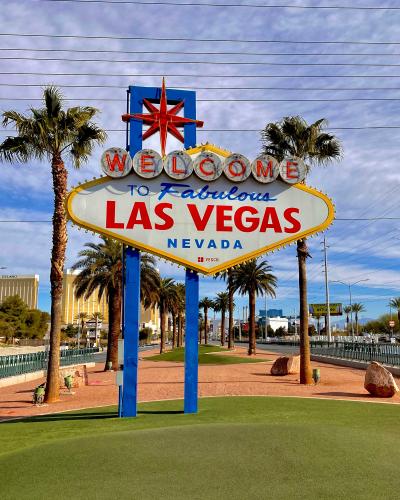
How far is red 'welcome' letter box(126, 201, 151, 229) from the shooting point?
1337 cm

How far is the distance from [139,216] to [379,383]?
10520 mm

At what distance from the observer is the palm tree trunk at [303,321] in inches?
871

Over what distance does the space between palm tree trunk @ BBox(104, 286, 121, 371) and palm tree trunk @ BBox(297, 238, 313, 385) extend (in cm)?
1557

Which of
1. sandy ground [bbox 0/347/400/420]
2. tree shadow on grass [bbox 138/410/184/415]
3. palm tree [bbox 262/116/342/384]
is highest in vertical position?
palm tree [bbox 262/116/342/384]

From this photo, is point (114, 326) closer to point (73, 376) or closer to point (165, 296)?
point (73, 376)

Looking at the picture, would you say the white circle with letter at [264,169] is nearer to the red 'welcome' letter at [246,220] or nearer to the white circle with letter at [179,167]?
the red 'welcome' letter at [246,220]

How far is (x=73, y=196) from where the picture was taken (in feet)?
43.4

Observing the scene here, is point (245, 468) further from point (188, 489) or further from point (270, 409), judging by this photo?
point (270, 409)

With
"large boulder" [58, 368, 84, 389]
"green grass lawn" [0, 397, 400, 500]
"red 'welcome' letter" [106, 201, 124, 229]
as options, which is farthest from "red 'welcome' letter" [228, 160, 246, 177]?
"large boulder" [58, 368, 84, 389]

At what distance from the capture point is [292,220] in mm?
13867

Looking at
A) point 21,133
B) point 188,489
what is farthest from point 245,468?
point 21,133

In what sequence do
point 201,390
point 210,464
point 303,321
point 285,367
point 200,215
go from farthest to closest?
point 285,367 < point 303,321 < point 201,390 < point 200,215 < point 210,464

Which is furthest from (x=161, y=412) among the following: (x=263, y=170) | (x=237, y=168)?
(x=263, y=170)

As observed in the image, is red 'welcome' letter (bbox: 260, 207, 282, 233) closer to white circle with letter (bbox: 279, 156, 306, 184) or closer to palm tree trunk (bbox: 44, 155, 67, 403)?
white circle with letter (bbox: 279, 156, 306, 184)
